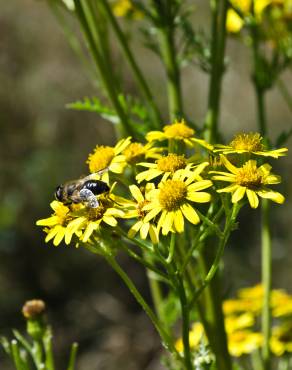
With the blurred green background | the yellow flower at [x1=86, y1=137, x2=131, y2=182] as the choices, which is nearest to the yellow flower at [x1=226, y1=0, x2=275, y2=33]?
the yellow flower at [x1=86, y1=137, x2=131, y2=182]

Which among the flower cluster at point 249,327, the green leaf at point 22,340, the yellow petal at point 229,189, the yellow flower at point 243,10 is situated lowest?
the flower cluster at point 249,327

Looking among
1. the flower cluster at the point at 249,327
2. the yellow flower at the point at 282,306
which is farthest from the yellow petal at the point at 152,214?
the yellow flower at the point at 282,306

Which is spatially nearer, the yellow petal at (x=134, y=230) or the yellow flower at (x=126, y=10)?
the yellow petal at (x=134, y=230)

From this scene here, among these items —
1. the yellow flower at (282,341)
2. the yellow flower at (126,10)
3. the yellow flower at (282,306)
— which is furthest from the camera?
the yellow flower at (126,10)

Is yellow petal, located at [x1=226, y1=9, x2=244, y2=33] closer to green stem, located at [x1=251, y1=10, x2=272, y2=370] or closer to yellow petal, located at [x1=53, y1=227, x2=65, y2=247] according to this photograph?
green stem, located at [x1=251, y1=10, x2=272, y2=370]

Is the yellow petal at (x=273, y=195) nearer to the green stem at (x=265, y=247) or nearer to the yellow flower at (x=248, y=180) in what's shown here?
the yellow flower at (x=248, y=180)

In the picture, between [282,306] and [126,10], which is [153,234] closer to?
[282,306]

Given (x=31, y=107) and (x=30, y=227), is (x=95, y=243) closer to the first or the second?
(x=30, y=227)
